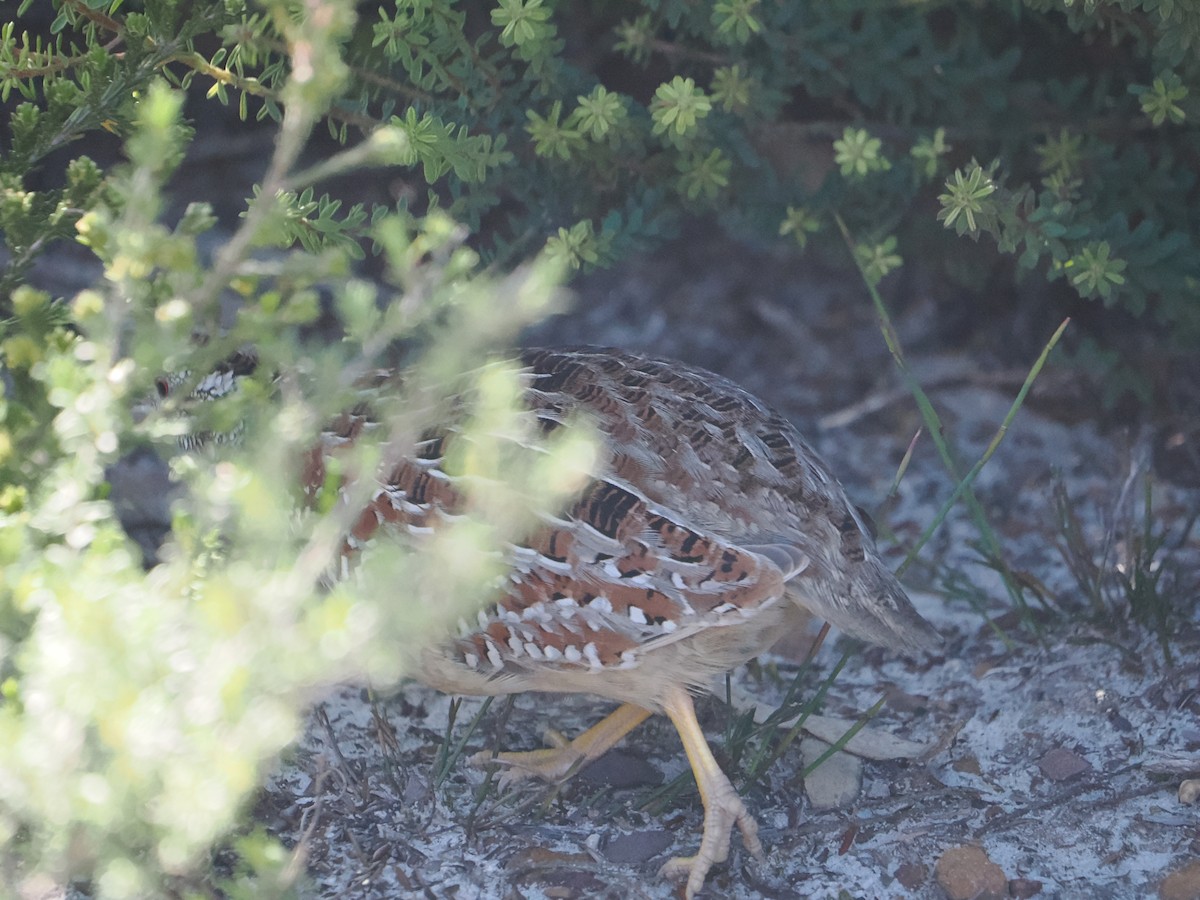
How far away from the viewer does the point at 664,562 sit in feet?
8.99

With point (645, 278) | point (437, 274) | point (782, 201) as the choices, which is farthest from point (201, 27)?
point (645, 278)

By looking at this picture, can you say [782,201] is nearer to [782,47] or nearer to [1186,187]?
[782,47]

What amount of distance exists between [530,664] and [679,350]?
276 cm

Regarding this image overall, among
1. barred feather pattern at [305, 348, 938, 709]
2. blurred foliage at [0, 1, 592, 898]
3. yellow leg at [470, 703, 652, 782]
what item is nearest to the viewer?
blurred foliage at [0, 1, 592, 898]

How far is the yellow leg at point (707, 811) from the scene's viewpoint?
280cm

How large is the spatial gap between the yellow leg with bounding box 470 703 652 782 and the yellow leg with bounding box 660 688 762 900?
37 centimetres

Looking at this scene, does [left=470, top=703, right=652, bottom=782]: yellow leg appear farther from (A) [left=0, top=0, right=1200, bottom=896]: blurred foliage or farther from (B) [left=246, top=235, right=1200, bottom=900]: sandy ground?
(A) [left=0, top=0, right=1200, bottom=896]: blurred foliage

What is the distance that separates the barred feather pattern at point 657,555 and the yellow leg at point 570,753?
0.34m

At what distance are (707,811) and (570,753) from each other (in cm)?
54

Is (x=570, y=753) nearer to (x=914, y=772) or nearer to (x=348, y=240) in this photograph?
(x=914, y=772)

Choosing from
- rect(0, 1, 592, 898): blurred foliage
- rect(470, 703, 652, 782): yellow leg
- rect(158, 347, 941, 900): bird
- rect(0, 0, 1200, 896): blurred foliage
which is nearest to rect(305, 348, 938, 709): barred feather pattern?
rect(158, 347, 941, 900): bird

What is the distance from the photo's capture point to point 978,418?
4961mm

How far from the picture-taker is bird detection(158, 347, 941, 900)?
2740mm

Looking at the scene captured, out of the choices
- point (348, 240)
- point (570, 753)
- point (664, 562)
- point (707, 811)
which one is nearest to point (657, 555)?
point (664, 562)
